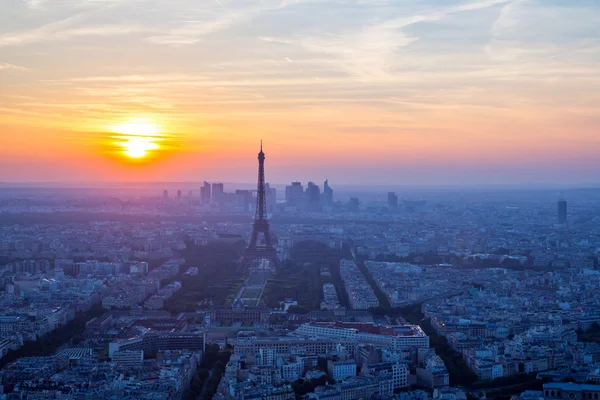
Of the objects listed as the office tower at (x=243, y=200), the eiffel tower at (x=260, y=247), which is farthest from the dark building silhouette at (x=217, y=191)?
the eiffel tower at (x=260, y=247)

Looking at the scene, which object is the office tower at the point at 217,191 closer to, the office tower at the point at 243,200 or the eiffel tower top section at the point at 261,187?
the office tower at the point at 243,200

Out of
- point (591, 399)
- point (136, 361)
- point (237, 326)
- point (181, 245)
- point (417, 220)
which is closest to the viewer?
point (591, 399)

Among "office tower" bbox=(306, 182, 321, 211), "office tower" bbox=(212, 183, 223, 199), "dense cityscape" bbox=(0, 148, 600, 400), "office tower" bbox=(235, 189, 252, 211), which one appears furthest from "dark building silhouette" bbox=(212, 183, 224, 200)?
"dense cityscape" bbox=(0, 148, 600, 400)

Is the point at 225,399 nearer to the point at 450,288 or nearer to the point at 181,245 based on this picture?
the point at 450,288

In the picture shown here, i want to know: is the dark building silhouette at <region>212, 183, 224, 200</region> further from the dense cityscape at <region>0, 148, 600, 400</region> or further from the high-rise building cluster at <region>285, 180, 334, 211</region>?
the dense cityscape at <region>0, 148, 600, 400</region>

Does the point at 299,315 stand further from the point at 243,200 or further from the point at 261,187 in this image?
the point at 243,200

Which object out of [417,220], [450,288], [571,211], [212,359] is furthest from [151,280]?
[571,211]

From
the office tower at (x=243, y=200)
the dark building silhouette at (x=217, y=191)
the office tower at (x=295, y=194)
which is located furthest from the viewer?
the dark building silhouette at (x=217, y=191)

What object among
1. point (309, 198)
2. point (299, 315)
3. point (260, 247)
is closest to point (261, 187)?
point (260, 247)
